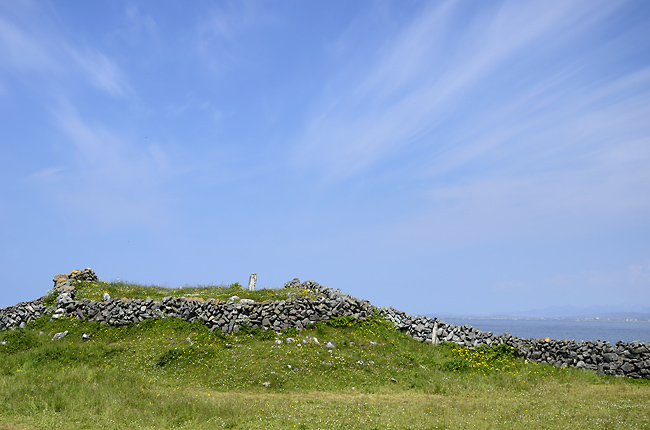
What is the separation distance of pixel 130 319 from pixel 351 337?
14047 millimetres

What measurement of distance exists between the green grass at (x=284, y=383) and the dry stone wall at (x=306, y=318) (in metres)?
0.77

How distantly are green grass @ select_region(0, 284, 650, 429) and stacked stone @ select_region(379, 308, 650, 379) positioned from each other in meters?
1.08

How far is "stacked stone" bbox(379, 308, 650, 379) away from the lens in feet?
83.4

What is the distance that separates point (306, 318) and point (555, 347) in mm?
15852

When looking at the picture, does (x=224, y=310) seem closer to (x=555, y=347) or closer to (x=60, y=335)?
(x=60, y=335)

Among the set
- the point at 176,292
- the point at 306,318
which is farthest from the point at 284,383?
the point at 176,292

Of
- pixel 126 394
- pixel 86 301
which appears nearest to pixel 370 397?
pixel 126 394

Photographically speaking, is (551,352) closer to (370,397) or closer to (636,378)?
(636,378)

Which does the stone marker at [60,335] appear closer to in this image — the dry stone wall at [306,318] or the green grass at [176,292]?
the dry stone wall at [306,318]

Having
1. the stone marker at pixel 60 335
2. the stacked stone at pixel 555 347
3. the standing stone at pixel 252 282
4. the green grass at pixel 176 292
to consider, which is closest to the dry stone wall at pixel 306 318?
the stacked stone at pixel 555 347

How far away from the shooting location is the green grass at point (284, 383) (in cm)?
1595

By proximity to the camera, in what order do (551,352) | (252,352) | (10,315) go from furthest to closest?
(10,315)
(551,352)
(252,352)

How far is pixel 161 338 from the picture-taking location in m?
25.4

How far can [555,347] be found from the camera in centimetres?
2738
